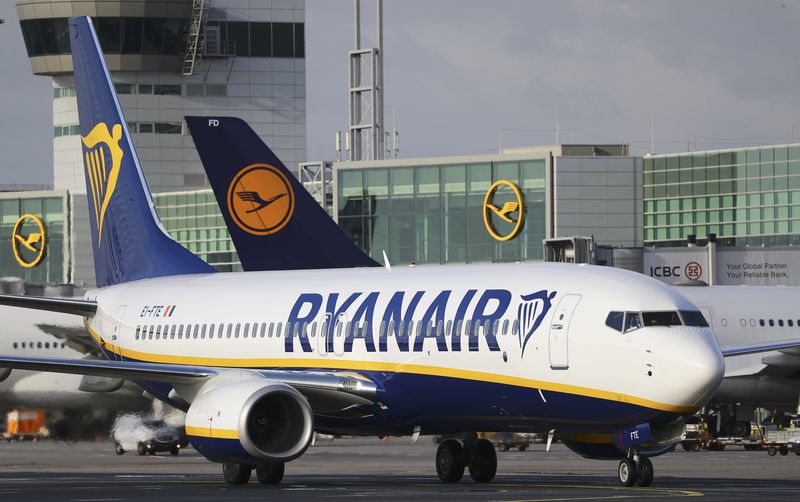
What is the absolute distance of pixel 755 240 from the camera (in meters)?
89.6

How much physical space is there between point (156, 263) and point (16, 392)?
15.5 m

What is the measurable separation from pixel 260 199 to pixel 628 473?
22580 mm

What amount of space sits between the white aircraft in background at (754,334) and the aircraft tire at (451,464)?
2058 cm

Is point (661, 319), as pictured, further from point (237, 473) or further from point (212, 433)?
point (237, 473)

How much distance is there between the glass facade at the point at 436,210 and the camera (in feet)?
276

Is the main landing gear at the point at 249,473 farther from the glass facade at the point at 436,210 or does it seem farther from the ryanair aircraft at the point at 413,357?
the glass facade at the point at 436,210

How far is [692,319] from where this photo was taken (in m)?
28.9

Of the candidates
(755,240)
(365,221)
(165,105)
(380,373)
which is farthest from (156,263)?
(165,105)

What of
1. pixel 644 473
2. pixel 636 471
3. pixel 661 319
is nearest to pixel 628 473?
pixel 636 471

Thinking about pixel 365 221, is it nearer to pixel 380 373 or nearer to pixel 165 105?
pixel 165 105

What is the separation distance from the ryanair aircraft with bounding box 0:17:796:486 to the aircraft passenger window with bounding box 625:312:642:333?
0.28 feet

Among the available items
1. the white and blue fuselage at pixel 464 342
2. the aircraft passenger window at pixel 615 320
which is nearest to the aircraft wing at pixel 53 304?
the white and blue fuselage at pixel 464 342

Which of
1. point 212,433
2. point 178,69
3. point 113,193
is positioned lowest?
point 212,433

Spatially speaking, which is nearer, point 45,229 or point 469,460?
point 469,460
